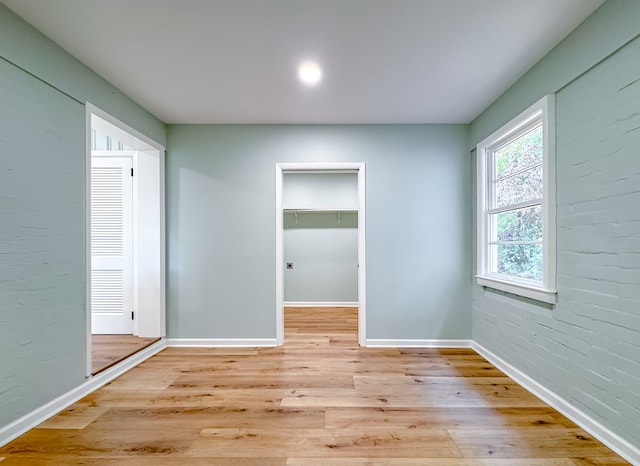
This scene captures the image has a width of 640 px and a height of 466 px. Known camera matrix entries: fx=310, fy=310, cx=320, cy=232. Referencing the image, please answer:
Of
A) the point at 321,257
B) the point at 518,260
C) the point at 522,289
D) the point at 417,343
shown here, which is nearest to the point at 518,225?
the point at 518,260

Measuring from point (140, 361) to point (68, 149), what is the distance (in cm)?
199

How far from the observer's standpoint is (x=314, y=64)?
2.26 meters

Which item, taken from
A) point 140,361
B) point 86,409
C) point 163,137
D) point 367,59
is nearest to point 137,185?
point 163,137

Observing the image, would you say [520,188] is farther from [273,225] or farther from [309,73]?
[273,225]

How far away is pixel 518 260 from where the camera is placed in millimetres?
2680

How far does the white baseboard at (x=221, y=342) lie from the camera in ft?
11.2

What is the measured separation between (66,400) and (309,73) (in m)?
2.91

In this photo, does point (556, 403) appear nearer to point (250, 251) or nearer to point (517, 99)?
point (517, 99)

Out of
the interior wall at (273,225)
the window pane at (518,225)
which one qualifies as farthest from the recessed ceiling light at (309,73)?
the window pane at (518,225)

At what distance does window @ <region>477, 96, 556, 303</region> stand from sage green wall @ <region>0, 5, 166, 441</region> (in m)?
3.34

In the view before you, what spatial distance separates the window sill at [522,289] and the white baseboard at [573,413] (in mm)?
639

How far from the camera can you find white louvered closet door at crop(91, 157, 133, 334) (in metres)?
3.51

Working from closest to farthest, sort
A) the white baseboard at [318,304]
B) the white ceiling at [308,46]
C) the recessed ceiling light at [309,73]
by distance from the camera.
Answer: the white ceiling at [308,46], the recessed ceiling light at [309,73], the white baseboard at [318,304]

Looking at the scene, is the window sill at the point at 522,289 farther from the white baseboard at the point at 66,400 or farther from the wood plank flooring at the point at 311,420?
the white baseboard at the point at 66,400
